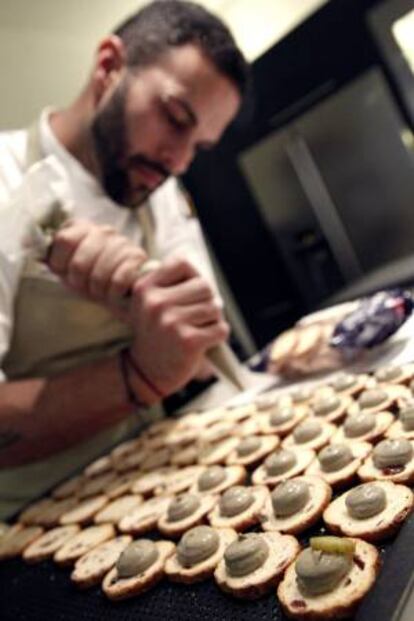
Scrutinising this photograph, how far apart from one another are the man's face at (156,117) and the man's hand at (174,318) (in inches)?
30.1

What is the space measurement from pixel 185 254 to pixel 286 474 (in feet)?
5.94

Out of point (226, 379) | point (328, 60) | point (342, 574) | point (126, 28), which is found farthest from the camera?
point (328, 60)

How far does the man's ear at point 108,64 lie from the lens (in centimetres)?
222

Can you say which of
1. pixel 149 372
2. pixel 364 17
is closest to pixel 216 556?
pixel 149 372

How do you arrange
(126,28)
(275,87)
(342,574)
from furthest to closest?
1. (275,87)
2. (126,28)
3. (342,574)

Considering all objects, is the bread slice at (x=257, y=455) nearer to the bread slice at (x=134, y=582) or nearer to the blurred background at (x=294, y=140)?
the bread slice at (x=134, y=582)

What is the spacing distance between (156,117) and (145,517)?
1.51 m

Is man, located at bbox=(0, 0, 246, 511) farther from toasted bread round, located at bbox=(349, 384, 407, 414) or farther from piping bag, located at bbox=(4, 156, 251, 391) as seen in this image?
toasted bread round, located at bbox=(349, 384, 407, 414)

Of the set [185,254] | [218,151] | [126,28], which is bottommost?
[185,254]

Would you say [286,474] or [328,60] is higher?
[328,60]

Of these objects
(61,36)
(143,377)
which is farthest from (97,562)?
(61,36)

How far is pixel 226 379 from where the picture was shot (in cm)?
194

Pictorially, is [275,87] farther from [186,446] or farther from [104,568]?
[104,568]

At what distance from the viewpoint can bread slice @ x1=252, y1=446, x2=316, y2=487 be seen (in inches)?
40.8
